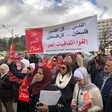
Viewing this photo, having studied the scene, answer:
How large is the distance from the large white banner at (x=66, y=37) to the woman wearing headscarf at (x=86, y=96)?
1.39 meters

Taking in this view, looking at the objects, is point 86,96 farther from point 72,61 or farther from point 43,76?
point 72,61

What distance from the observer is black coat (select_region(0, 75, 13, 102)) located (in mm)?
5895

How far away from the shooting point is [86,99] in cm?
382

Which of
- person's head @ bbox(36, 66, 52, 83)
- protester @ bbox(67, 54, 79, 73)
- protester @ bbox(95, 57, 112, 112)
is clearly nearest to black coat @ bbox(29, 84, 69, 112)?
person's head @ bbox(36, 66, 52, 83)

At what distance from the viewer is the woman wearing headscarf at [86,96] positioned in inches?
148

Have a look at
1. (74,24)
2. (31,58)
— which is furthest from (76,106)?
(31,58)

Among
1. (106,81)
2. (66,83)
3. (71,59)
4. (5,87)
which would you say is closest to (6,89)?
(5,87)

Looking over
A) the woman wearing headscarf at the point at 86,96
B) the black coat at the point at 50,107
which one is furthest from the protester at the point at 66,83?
the woman wearing headscarf at the point at 86,96

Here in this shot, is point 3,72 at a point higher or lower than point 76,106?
higher

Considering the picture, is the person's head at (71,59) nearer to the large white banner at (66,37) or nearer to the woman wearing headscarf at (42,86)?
the large white banner at (66,37)

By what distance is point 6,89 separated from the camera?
5.97m

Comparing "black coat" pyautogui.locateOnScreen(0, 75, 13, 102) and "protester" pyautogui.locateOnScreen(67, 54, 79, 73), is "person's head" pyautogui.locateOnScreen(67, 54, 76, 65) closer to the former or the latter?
"protester" pyautogui.locateOnScreen(67, 54, 79, 73)

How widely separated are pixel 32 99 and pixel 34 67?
27.0 inches

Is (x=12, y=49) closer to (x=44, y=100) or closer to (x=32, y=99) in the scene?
(x=32, y=99)
